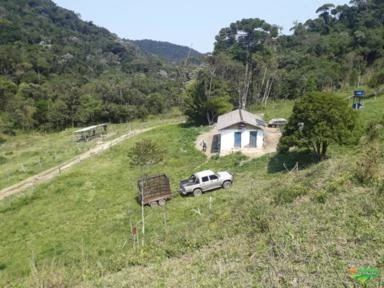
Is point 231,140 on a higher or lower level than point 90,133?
higher

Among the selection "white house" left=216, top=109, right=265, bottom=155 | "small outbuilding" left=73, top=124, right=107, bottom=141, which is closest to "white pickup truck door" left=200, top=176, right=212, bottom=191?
"white house" left=216, top=109, right=265, bottom=155

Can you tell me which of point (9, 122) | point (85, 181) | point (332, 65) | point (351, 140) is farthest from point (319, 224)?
point (9, 122)

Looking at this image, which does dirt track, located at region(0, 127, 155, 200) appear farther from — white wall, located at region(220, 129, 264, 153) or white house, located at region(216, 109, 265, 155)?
white house, located at region(216, 109, 265, 155)

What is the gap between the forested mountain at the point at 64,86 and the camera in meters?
69.0

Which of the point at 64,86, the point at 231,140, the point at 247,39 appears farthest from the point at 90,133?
the point at 247,39

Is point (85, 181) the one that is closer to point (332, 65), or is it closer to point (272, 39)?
point (332, 65)

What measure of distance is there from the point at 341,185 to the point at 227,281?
579cm

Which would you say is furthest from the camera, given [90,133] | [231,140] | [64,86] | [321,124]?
[64,86]

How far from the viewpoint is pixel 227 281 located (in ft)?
27.0

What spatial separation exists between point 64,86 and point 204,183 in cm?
6467

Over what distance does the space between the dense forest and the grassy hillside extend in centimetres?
2737

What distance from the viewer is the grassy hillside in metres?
8.27

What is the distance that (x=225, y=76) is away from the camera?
5819 cm

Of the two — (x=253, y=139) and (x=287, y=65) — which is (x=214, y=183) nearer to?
(x=253, y=139)
